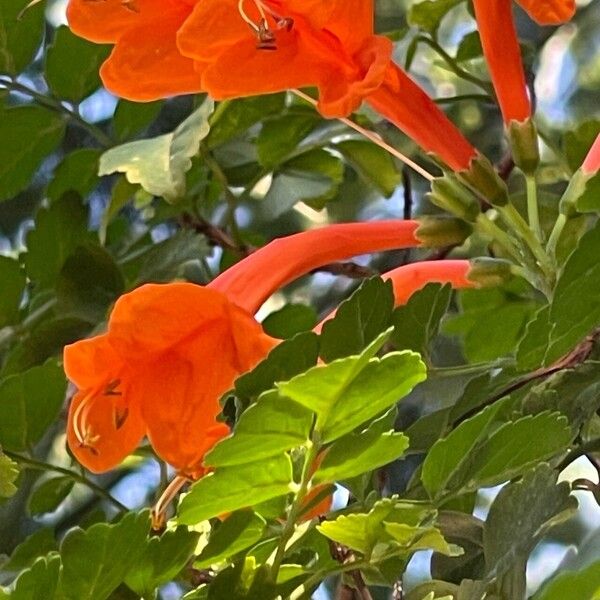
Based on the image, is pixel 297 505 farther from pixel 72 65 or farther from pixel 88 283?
pixel 72 65

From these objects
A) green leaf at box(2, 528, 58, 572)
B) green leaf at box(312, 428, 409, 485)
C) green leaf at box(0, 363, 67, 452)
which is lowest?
green leaf at box(2, 528, 58, 572)

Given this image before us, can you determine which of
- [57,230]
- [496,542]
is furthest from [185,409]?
[57,230]

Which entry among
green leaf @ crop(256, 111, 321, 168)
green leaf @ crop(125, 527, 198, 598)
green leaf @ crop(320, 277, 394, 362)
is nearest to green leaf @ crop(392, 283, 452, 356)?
green leaf @ crop(320, 277, 394, 362)

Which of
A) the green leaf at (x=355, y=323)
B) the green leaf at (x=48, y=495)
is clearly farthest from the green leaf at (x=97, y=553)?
the green leaf at (x=48, y=495)

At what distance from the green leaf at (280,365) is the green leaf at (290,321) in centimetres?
31

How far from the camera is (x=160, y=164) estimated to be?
0.54 metres

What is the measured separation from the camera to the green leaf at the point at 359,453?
0.35m

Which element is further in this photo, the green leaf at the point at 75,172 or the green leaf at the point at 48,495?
the green leaf at the point at 75,172

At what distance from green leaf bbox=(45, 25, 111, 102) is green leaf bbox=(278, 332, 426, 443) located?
1.37ft

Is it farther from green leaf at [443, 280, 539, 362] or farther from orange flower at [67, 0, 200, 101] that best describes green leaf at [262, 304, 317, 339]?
orange flower at [67, 0, 200, 101]

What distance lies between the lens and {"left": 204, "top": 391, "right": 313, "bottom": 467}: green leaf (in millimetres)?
315

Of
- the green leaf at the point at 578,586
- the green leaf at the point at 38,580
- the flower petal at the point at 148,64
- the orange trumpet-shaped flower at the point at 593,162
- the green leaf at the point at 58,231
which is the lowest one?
the green leaf at the point at 58,231

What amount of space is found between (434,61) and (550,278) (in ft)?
1.18

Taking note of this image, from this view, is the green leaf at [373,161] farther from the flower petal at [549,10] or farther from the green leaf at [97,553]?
the green leaf at [97,553]
